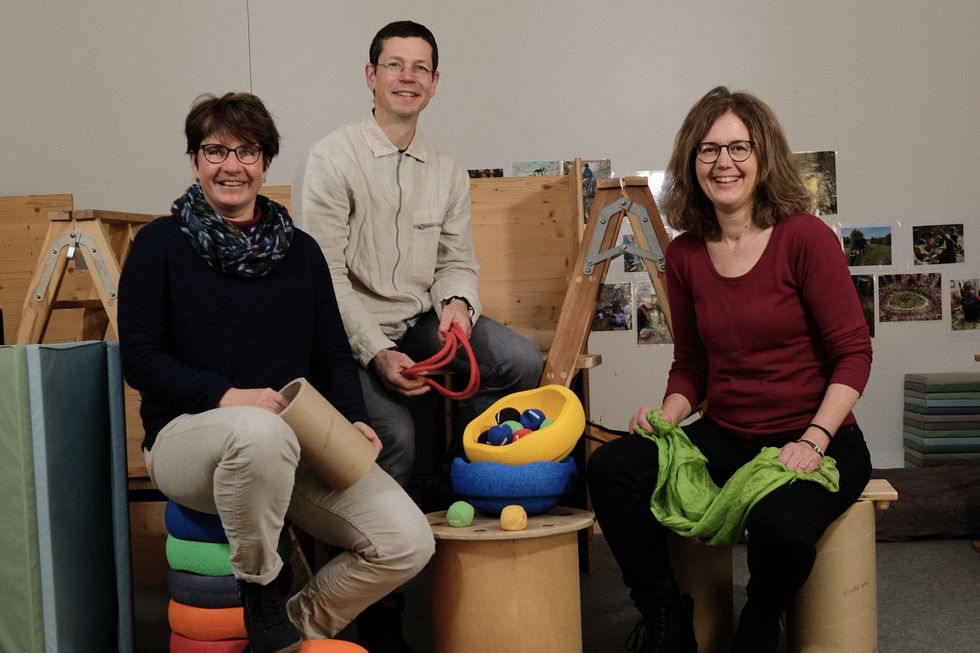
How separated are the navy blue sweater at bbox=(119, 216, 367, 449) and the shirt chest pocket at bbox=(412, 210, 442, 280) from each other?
1.68 feet

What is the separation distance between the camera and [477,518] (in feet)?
7.23

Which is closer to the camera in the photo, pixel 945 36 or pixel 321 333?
pixel 321 333

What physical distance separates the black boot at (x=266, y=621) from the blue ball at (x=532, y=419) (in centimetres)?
70

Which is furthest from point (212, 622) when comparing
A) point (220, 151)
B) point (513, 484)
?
point (220, 151)

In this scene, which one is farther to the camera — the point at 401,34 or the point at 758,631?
the point at 401,34

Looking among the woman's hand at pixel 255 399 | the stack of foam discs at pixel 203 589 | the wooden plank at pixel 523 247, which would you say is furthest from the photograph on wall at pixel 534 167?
the stack of foam discs at pixel 203 589

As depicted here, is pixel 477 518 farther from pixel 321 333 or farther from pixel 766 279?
pixel 766 279

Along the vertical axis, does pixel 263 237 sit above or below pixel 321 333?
above

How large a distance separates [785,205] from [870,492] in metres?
0.61

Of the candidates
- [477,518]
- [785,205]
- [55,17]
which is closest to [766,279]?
[785,205]

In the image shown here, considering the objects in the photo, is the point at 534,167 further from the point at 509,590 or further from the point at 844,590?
the point at 844,590

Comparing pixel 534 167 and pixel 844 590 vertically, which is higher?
pixel 534 167

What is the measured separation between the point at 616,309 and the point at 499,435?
170 centimetres

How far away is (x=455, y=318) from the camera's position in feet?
8.05
